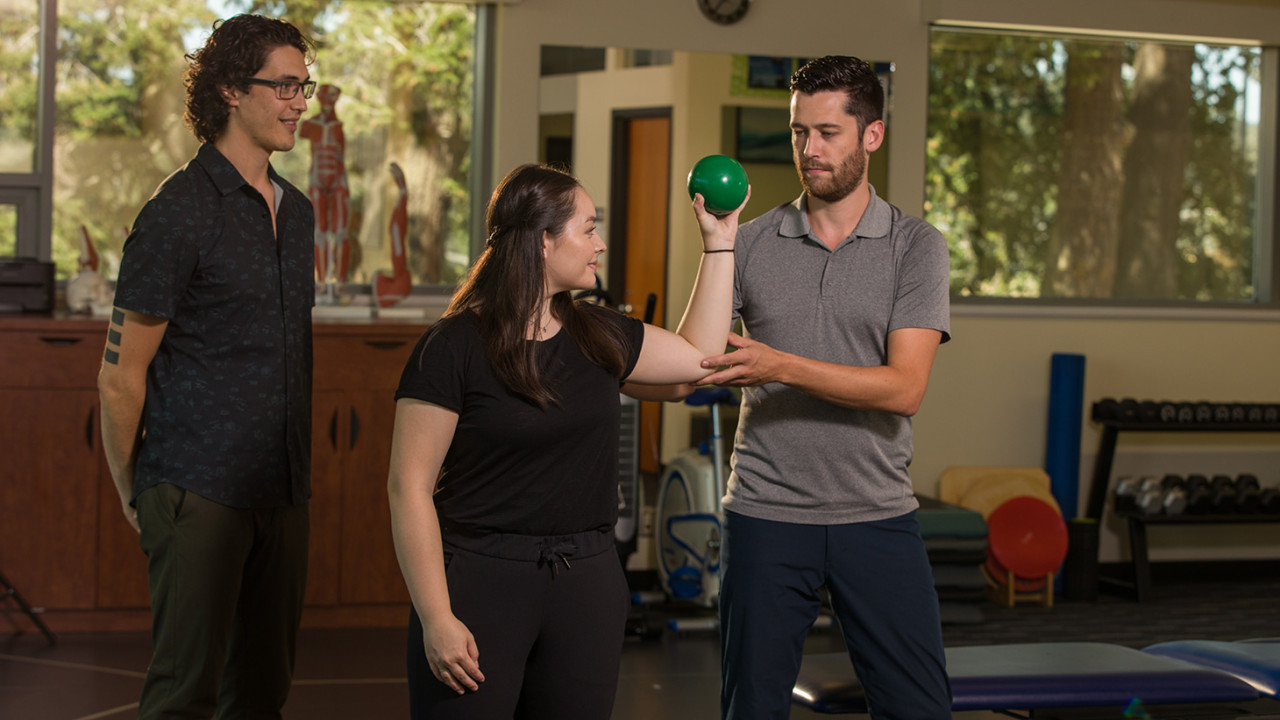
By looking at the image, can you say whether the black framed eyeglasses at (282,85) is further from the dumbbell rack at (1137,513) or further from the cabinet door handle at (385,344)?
the dumbbell rack at (1137,513)

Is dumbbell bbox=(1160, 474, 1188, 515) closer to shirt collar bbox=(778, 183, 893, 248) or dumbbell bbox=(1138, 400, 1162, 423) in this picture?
dumbbell bbox=(1138, 400, 1162, 423)

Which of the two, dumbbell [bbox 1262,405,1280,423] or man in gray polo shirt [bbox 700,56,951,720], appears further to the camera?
dumbbell [bbox 1262,405,1280,423]

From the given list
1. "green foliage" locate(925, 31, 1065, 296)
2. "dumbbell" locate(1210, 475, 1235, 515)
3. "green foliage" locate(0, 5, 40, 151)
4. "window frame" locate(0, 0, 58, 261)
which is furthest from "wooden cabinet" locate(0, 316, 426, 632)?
"dumbbell" locate(1210, 475, 1235, 515)

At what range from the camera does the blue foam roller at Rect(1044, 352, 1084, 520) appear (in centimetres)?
554

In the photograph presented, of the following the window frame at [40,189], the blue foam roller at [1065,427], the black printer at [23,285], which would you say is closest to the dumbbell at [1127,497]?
the blue foam roller at [1065,427]

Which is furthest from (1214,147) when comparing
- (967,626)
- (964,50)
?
(967,626)

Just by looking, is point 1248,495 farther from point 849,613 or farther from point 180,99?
point 180,99

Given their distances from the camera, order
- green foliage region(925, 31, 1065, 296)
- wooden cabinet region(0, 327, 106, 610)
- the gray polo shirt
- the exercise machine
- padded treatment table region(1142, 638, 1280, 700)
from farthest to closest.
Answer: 1. green foliage region(925, 31, 1065, 296)
2. the exercise machine
3. wooden cabinet region(0, 327, 106, 610)
4. padded treatment table region(1142, 638, 1280, 700)
5. the gray polo shirt

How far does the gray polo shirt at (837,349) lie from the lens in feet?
7.22

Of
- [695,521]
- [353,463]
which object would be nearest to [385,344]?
[353,463]

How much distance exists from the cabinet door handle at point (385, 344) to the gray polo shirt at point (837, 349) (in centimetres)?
260

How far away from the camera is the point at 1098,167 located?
593 centimetres

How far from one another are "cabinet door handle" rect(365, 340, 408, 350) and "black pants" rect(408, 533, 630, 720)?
2902 mm

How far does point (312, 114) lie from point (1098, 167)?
3.76 meters
